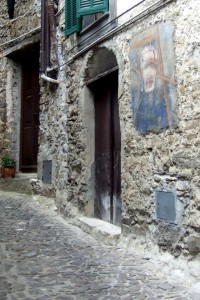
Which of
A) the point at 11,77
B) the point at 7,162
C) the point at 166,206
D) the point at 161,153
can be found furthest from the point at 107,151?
the point at 11,77

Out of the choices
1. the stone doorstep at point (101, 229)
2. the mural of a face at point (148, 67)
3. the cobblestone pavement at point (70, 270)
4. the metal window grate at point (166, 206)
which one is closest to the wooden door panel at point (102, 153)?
the stone doorstep at point (101, 229)

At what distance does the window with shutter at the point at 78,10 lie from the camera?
14.8 ft

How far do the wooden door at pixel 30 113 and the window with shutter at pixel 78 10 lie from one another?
8.29 feet

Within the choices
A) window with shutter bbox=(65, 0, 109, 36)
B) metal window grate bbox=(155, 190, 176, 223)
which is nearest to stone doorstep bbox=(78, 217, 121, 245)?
metal window grate bbox=(155, 190, 176, 223)

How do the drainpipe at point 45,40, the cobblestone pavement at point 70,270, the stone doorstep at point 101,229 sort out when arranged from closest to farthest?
the cobblestone pavement at point 70,270, the stone doorstep at point 101,229, the drainpipe at point 45,40

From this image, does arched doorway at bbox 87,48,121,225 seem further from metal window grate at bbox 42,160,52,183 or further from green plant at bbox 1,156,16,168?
green plant at bbox 1,156,16,168

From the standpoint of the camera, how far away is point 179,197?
3195 millimetres

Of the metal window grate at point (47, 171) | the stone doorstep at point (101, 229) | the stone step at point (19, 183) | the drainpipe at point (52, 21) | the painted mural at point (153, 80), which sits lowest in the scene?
the stone doorstep at point (101, 229)

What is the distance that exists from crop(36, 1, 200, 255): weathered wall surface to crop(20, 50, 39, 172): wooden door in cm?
275

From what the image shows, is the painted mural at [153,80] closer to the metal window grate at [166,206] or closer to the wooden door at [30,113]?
the metal window grate at [166,206]

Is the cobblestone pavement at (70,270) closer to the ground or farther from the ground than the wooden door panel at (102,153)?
closer to the ground

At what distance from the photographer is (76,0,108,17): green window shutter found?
446cm

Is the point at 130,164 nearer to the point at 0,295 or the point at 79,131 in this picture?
the point at 79,131

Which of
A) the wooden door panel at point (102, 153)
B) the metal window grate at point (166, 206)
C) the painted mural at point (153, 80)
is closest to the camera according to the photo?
the metal window grate at point (166, 206)
